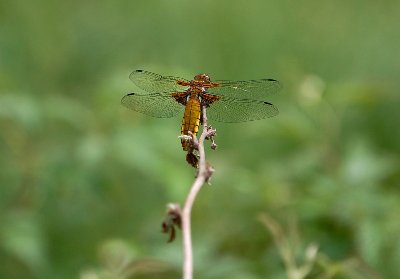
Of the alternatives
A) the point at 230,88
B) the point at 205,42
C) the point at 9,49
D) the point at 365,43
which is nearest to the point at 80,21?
the point at 205,42

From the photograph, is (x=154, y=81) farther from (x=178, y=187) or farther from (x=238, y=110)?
(x=178, y=187)

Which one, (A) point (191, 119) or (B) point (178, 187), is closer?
(A) point (191, 119)

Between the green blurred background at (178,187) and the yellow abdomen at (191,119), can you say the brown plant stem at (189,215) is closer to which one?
the yellow abdomen at (191,119)

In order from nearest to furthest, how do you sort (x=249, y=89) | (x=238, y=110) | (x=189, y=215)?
(x=189, y=215) < (x=238, y=110) < (x=249, y=89)

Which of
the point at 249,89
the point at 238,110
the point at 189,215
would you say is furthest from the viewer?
the point at 249,89

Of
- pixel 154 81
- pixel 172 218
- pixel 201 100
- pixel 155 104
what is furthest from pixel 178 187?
pixel 172 218

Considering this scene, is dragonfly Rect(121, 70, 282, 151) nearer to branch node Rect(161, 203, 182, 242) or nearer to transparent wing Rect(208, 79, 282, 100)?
transparent wing Rect(208, 79, 282, 100)

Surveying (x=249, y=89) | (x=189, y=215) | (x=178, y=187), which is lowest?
(x=189, y=215)

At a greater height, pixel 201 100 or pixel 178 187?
pixel 178 187

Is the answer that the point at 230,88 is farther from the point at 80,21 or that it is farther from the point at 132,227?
the point at 80,21
